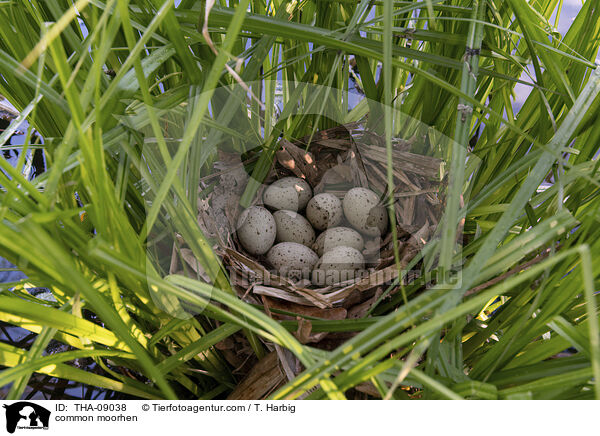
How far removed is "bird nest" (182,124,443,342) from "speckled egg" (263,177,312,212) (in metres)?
0.03

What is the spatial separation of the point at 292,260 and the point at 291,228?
0.12 meters

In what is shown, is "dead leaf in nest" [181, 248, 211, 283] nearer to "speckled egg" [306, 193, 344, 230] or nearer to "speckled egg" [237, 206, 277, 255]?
"speckled egg" [237, 206, 277, 255]

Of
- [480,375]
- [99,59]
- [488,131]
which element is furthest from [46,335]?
[488,131]

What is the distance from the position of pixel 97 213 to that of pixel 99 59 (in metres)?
0.14

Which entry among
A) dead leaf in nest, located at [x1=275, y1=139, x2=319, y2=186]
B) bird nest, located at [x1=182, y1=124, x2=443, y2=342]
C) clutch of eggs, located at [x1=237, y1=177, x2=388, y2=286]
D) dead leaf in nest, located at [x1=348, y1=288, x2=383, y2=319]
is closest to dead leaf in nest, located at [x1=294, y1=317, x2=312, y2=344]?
bird nest, located at [x1=182, y1=124, x2=443, y2=342]

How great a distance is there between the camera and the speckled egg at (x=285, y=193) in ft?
3.31

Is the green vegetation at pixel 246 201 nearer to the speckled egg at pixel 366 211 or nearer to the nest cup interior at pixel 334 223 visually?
the nest cup interior at pixel 334 223

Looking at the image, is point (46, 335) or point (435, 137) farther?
point (435, 137)

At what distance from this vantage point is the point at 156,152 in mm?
713

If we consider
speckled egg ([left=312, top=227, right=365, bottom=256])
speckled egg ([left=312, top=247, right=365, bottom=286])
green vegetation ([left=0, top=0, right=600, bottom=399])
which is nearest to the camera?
green vegetation ([left=0, top=0, right=600, bottom=399])

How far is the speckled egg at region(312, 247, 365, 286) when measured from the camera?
840 mm

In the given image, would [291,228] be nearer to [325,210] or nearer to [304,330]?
[325,210]

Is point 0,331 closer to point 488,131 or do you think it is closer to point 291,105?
point 291,105
